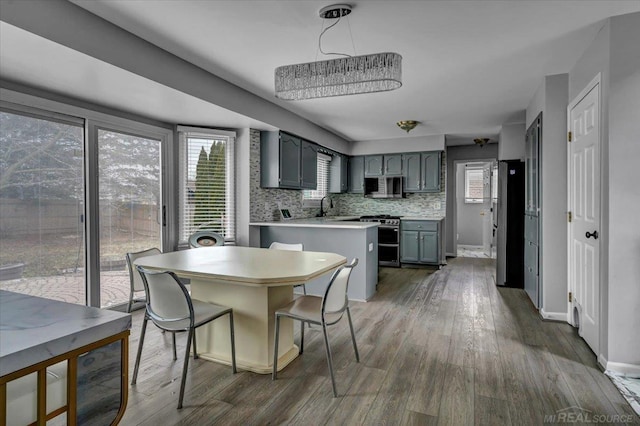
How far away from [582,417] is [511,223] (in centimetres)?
324

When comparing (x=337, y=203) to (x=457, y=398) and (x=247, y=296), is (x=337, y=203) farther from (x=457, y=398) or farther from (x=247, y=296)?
(x=457, y=398)

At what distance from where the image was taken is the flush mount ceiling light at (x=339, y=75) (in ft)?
7.19

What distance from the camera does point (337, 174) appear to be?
6.91 meters

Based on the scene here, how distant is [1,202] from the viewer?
277 cm

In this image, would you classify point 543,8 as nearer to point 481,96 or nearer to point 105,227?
point 481,96

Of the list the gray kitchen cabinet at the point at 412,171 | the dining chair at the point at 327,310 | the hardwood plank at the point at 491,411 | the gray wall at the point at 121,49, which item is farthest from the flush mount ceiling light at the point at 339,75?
the gray kitchen cabinet at the point at 412,171

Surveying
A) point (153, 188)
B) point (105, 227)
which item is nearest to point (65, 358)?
point (105, 227)

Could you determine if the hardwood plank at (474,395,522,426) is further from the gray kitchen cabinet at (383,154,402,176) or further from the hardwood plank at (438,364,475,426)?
the gray kitchen cabinet at (383,154,402,176)

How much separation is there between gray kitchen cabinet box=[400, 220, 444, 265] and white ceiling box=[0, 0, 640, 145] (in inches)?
106

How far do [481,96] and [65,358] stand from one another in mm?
4450

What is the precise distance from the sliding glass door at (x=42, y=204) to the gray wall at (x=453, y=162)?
20.2 ft

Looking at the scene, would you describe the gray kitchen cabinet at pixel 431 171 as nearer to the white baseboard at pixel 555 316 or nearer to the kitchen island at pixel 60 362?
the white baseboard at pixel 555 316

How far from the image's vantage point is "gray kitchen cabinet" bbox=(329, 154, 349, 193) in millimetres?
6883

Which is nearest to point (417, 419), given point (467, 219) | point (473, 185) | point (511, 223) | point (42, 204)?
point (42, 204)
